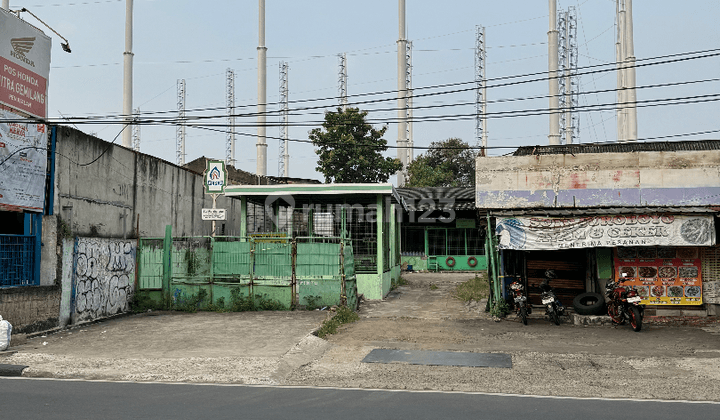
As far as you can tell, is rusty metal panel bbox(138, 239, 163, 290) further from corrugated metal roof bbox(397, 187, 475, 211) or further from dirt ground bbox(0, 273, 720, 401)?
corrugated metal roof bbox(397, 187, 475, 211)

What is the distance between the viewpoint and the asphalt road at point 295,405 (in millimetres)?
6566

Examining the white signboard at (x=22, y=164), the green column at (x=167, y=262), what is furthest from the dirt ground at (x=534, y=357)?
the white signboard at (x=22, y=164)

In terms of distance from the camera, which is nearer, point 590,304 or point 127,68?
point 590,304

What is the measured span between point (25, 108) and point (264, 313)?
299 inches

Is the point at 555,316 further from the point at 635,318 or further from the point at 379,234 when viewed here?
the point at 379,234

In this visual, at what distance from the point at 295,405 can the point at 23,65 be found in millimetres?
10865

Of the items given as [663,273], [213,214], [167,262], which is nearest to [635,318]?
[663,273]

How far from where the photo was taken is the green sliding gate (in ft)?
52.1

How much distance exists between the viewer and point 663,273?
14695mm

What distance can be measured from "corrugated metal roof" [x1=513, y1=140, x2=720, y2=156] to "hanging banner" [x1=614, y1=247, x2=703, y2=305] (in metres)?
3.02

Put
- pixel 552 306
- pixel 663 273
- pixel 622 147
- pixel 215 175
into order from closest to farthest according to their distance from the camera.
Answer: pixel 552 306, pixel 663 273, pixel 622 147, pixel 215 175

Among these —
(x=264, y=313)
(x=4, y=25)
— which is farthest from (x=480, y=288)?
(x=4, y=25)

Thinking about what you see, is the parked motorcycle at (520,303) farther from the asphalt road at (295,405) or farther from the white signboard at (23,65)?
the white signboard at (23,65)

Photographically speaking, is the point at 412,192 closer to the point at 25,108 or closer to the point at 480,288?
the point at 480,288
